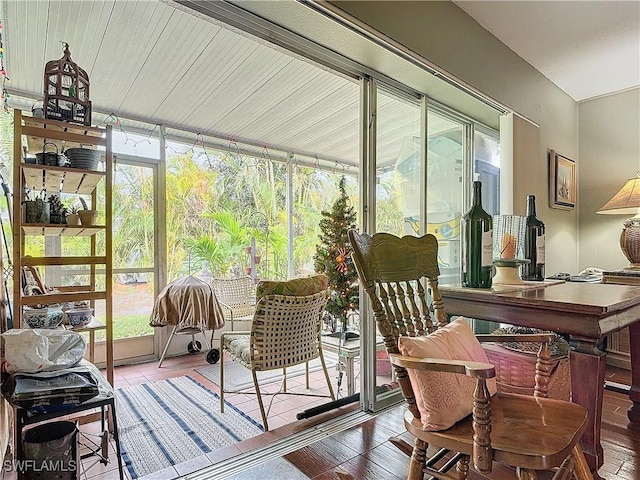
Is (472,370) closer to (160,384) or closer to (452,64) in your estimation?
(452,64)

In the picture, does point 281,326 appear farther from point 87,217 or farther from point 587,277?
point 587,277

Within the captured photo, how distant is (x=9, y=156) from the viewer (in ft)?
7.30

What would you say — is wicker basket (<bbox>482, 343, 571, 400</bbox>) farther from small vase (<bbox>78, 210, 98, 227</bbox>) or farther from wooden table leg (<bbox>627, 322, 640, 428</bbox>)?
small vase (<bbox>78, 210, 98, 227</bbox>)

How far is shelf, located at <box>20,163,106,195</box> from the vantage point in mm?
2010

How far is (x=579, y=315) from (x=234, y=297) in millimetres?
3523

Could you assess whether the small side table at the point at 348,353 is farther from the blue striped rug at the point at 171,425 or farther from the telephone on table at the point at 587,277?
the telephone on table at the point at 587,277

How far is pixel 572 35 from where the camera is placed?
2.77 metres

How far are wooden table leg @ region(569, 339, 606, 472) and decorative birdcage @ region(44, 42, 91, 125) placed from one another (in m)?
2.59

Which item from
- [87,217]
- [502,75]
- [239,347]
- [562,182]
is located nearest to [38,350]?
[87,217]

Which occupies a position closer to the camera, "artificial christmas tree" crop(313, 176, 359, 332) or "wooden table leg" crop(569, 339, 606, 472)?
"wooden table leg" crop(569, 339, 606, 472)

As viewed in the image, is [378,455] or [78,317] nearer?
[378,455]

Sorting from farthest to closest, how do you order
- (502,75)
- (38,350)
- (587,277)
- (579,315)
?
(587,277), (502,75), (38,350), (579,315)

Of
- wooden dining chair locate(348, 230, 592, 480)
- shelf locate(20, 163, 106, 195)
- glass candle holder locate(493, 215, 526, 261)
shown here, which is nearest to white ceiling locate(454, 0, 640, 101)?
glass candle holder locate(493, 215, 526, 261)

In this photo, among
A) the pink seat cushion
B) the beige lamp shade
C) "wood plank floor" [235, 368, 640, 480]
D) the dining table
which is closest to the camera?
the pink seat cushion
